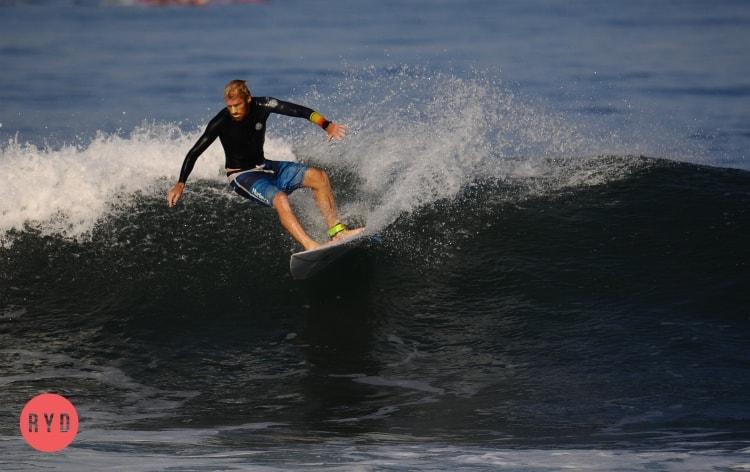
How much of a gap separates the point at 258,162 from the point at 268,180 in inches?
6.5

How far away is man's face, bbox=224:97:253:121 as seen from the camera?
8367 millimetres

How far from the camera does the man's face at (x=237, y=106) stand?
837 centimetres

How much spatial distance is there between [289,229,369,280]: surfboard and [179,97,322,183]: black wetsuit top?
85 centimetres

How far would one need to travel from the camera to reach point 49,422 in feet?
23.7

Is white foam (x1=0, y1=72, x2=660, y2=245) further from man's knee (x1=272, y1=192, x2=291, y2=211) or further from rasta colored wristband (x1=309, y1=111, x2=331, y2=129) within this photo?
rasta colored wristband (x1=309, y1=111, x2=331, y2=129)

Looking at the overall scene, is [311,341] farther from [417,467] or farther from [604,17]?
[604,17]

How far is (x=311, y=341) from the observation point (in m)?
8.59

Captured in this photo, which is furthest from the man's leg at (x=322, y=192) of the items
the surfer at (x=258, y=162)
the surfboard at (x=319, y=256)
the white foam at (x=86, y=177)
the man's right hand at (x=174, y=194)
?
the white foam at (x=86, y=177)

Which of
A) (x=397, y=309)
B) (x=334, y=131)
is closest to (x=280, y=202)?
(x=334, y=131)

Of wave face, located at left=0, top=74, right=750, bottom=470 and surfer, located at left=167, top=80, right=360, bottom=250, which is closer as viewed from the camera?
wave face, located at left=0, top=74, right=750, bottom=470

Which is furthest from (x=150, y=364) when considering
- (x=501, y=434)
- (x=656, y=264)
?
(x=656, y=264)

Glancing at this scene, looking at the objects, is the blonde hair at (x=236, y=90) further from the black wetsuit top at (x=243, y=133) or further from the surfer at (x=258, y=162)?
the black wetsuit top at (x=243, y=133)

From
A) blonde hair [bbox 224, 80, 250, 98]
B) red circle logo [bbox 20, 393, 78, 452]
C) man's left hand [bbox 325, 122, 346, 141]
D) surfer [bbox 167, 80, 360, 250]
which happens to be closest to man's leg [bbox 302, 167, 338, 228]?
surfer [bbox 167, 80, 360, 250]

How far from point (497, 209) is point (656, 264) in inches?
67.2
